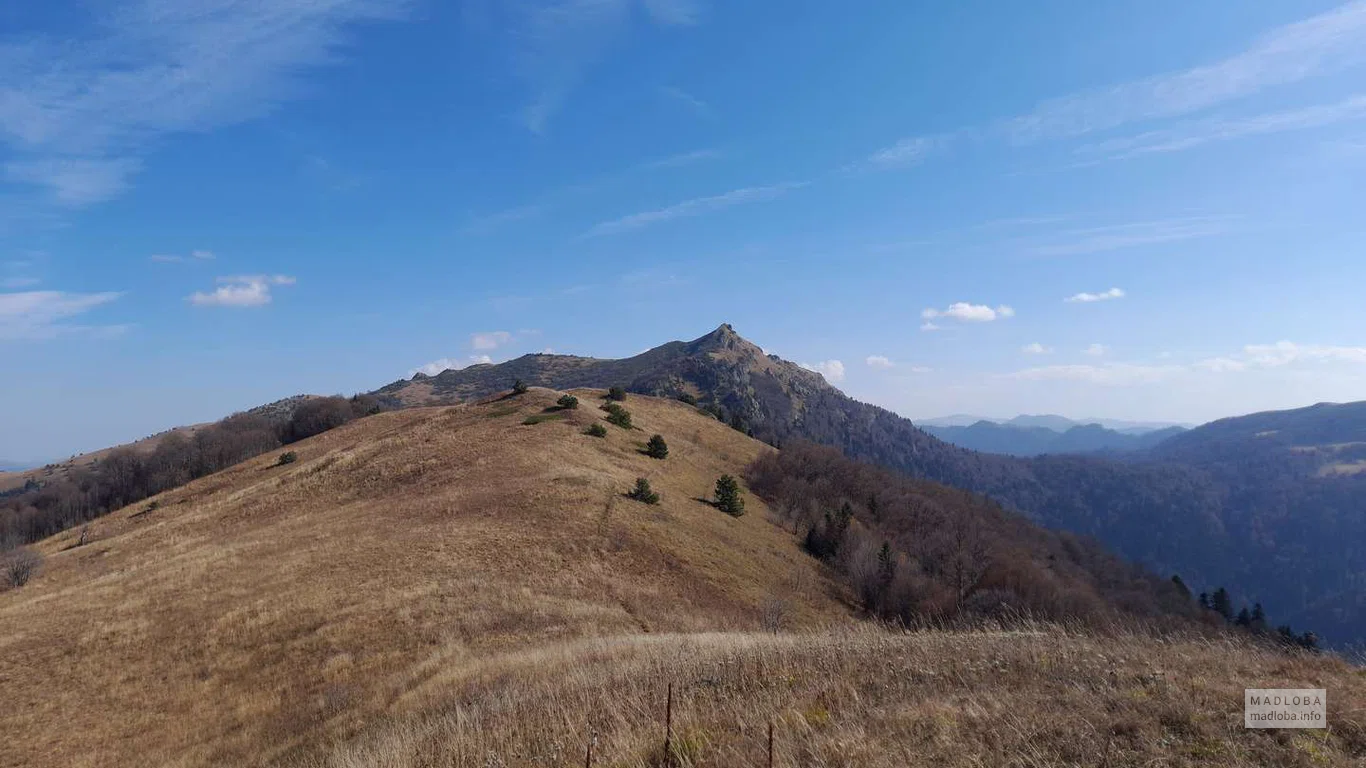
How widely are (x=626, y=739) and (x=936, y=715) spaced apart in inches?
139

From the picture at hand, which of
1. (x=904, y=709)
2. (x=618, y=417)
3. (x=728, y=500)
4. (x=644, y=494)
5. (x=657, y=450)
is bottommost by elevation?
(x=728, y=500)

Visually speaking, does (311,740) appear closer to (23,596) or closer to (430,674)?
(430,674)

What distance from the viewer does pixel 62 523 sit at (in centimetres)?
7350

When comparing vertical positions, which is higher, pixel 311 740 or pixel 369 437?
pixel 369 437

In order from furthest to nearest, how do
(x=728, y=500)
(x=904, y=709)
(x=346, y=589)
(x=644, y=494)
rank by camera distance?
1. (x=728, y=500)
2. (x=644, y=494)
3. (x=346, y=589)
4. (x=904, y=709)

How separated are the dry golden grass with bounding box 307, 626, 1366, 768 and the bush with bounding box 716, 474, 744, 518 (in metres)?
34.2

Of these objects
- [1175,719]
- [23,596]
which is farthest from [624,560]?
[23,596]

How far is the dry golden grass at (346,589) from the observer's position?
54.1ft

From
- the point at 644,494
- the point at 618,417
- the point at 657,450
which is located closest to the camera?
the point at 644,494

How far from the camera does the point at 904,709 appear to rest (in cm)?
729

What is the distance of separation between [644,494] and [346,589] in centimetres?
1889

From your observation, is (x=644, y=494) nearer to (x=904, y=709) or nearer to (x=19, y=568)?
(x=904, y=709)

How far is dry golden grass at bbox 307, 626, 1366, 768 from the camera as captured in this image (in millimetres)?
6105

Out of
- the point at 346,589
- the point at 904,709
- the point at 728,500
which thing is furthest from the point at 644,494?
the point at 904,709
